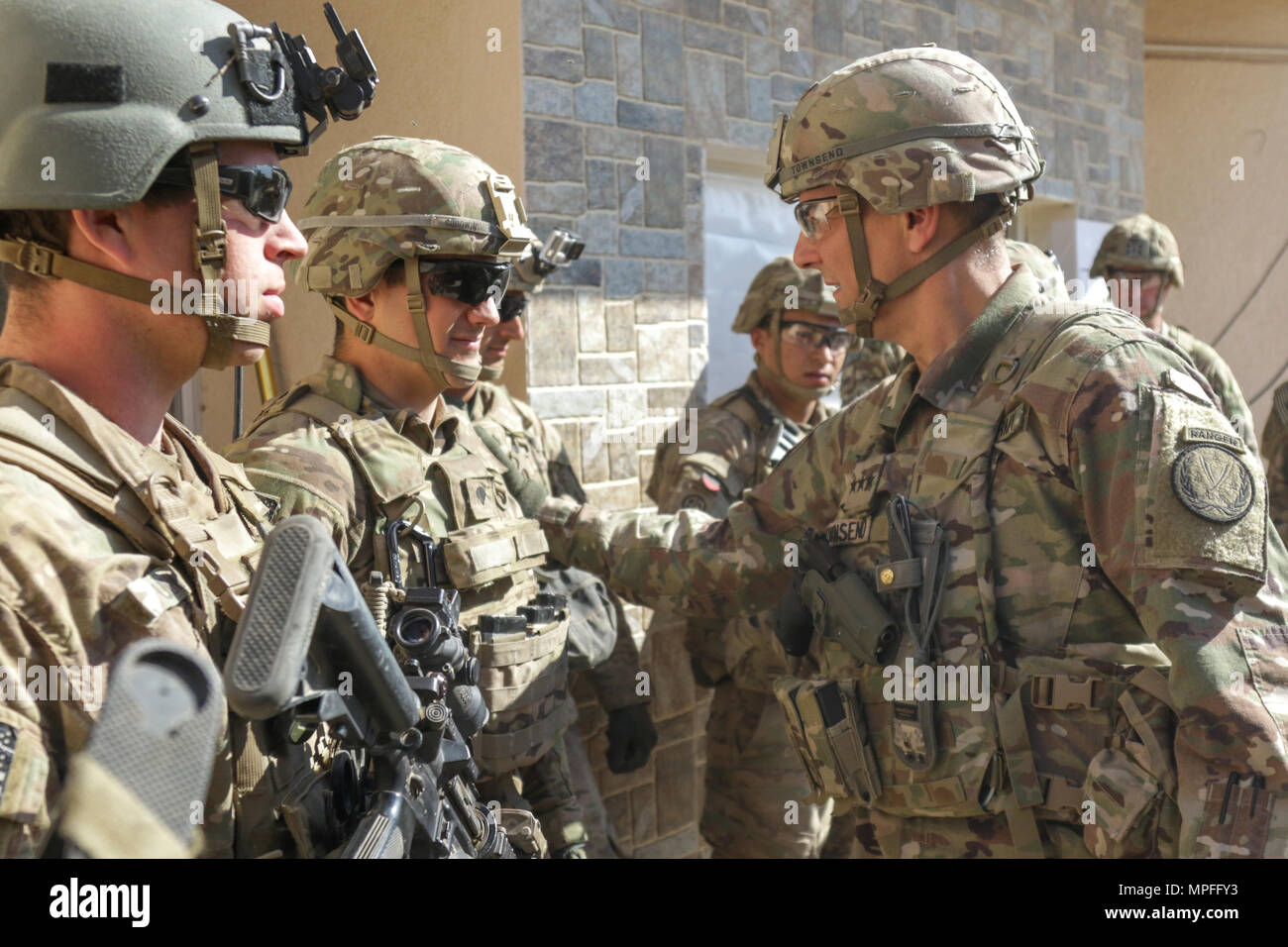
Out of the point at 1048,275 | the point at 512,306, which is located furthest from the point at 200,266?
the point at 512,306

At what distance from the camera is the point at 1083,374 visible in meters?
2.27

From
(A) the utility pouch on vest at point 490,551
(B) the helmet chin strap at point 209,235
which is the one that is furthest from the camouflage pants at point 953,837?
(B) the helmet chin strap at point 209,235

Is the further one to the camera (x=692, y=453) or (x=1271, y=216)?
(x=1271, y=216)

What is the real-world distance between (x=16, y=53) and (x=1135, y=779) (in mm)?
2334

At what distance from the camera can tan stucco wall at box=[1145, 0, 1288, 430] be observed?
1007cm

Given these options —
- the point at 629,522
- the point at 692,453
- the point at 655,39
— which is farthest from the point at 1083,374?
the point at 655,39

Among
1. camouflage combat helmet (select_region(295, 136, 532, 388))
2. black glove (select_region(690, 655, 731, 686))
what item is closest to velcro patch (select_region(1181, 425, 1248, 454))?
camouflage combat helmet (select_region(295, 136, 532, 388))

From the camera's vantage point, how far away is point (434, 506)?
9.89 ft

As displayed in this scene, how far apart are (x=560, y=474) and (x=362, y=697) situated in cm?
285

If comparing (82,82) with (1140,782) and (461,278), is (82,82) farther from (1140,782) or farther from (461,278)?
(1140,782)

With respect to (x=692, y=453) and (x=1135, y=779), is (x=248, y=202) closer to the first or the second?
(x=1135, y=779)

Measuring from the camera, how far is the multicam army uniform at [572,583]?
3.81m

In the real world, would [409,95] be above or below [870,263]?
above

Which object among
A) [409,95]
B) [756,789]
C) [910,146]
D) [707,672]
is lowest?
[756,789]
